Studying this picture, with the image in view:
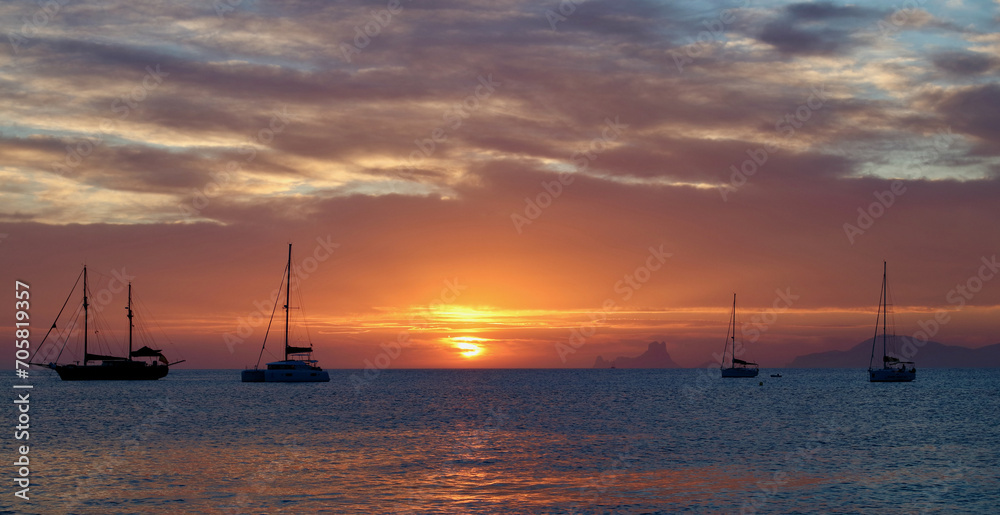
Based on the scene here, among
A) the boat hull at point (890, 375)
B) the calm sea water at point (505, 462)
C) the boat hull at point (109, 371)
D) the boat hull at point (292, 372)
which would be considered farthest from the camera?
the boat hull at point (890, 375)

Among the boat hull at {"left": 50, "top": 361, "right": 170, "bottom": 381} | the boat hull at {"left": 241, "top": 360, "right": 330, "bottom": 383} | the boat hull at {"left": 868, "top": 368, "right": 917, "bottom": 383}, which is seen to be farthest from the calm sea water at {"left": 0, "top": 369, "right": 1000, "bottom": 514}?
the boat hull at {"left": 868, "top": 368, "right": 917, "bottom": 383}

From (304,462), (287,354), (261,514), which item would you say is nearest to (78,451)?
(304,462)

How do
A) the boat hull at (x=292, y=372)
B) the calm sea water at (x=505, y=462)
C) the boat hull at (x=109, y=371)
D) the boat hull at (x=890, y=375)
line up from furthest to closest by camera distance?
the boat hull at (x=890, y=375)
the boat hull at (x=109, y=371)
the boat hull at (x=292, y=372)
the calm sea water at (x=505, y=462)

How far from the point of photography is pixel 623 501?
39031mm

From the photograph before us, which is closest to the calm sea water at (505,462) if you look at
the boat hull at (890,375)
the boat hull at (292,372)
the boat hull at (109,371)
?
the boat hull at (292,372)

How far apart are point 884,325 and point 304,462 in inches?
5824

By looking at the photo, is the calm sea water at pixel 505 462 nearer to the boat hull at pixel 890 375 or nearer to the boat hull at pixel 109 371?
the boat hull at pixel 109 371

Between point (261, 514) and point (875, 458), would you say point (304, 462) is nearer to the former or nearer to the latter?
point (261, 514)

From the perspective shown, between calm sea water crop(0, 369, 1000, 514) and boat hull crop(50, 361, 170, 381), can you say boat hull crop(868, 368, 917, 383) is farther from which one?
boat hull crop(50, 361, 170, 381)

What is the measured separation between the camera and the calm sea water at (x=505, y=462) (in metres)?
38.6

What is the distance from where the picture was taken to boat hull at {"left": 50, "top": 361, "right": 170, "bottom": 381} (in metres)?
165

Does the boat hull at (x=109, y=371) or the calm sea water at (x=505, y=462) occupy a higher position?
the calm sea water at (x=505, y=462)

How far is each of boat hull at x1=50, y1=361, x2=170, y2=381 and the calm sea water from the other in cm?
8193

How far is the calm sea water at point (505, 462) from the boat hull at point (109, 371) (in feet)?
269
